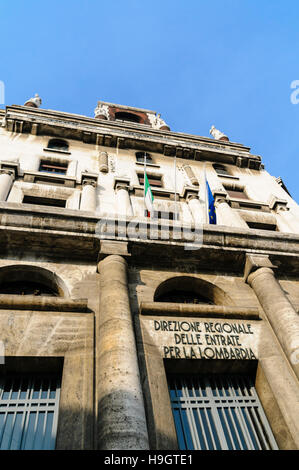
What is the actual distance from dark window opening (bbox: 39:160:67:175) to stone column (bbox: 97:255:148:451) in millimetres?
8783

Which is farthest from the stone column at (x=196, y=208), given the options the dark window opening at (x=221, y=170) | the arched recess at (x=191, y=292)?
the dark window opening at (x=221, y=170)

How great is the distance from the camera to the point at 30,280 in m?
8.63

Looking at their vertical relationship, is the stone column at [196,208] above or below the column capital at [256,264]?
above

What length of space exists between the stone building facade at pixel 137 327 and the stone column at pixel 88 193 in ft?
0.29

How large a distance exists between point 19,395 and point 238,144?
21302 millimetres

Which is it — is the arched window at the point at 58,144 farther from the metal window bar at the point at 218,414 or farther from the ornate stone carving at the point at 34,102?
the metal window bar at the point at 218,414

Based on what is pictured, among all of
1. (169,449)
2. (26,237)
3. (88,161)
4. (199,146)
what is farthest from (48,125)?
(169,449)

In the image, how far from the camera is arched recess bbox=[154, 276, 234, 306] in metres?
9.16

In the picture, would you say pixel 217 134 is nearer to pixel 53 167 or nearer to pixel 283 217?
pixel 283 217

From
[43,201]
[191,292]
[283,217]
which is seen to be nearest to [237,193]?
[283,217]

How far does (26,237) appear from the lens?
8539 mm

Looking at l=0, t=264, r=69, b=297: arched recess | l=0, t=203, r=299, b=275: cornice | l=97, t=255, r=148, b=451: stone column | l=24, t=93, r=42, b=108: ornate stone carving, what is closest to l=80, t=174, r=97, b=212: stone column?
l=0, t=203, r=299, b=275: cornice

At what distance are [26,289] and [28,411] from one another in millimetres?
3268

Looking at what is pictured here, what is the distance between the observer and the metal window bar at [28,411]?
→ 5719mm
